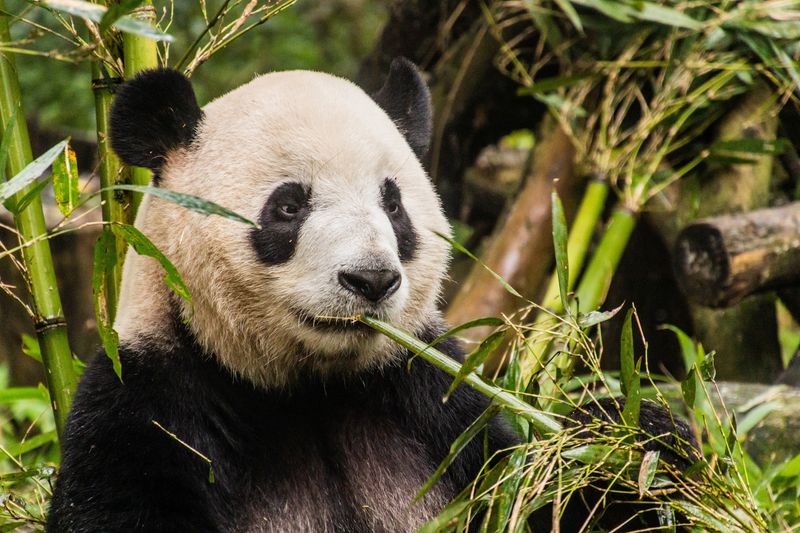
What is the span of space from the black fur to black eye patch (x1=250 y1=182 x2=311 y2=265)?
0.31m

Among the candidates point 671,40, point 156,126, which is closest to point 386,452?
point 156,126

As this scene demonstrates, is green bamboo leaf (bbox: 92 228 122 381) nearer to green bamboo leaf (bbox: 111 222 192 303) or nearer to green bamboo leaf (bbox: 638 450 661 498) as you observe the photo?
green bamboo leaf (bbox: 111 222 192 303)

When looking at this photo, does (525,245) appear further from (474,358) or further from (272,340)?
(474,358)

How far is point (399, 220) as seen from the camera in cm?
264

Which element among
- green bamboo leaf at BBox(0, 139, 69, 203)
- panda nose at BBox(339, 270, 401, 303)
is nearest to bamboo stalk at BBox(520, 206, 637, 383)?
panda nose at BBox(339, 270, 401, 303)

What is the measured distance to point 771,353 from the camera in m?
4.95

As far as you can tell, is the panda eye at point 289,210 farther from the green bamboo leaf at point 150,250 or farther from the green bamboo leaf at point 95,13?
the green bamboo leaf at point 95,13

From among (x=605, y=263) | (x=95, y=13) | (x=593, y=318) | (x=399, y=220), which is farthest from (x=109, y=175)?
(x=605, y=263)

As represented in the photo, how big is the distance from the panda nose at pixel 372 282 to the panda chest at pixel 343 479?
1.63ft

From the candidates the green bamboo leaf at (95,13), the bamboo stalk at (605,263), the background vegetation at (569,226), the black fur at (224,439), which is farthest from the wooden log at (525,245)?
the green bamboo leaf at (95,13)

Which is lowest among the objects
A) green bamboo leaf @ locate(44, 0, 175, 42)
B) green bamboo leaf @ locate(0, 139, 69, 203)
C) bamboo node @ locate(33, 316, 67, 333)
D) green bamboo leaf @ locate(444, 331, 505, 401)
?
green bamboo leaf @ locate(444, 331, 505, 401)

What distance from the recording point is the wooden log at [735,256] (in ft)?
13.8

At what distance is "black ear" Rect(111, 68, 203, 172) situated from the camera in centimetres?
253

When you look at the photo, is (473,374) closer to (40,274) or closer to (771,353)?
(40,274)
